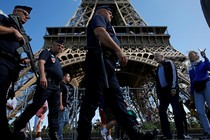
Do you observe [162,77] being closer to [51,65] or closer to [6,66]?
[51,65]

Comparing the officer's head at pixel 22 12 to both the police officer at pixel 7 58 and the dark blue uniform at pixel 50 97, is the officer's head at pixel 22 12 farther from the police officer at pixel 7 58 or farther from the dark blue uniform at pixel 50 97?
the dark blue uniform at pixel 50 97

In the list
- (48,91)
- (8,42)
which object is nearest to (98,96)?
(8,42)

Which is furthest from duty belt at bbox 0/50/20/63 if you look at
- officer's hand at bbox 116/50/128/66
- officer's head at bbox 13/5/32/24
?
officer's hand at bbox 116/50/128/66

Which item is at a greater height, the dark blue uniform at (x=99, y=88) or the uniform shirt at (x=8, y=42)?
the uniform shirt at (x=8, y=42)

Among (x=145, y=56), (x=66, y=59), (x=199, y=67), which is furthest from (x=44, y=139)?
(x=145, y=56)

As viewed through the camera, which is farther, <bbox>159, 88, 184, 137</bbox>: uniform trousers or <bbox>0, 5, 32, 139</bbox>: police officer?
<bbox>159, 88, 184, 137</bbox>: uniform trousers

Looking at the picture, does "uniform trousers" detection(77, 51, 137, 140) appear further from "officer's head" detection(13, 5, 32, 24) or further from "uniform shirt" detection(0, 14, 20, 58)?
"officer's head" detection(13, 5, 32, 24)

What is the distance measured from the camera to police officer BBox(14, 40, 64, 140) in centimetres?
333

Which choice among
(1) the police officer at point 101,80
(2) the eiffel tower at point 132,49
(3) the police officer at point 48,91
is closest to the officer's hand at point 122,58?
(1) the police officer at point 101,80

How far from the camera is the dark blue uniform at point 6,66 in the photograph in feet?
7.28

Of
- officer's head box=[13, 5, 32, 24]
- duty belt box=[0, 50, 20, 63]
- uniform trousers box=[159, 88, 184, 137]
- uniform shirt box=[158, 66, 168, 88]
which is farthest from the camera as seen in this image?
uniform shirt box=[158, 66, 168, 88]

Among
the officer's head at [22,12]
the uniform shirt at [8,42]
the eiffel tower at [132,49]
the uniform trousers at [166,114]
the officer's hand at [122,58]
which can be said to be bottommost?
the uniform trousers at [166,114]

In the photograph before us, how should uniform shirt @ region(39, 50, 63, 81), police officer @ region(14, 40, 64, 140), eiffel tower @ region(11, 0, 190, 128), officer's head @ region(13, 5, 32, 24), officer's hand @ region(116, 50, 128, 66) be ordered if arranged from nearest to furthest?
officer's hand @ region(116, 50, 128, 66) < officer's head @ region(13, 5, 32, 24) < police officer @ region(14, 40, 64, 140) < uniform shirt @ region(39, 50, 63, 81) < eiffel tower @ region(11, 0, 190, 128)

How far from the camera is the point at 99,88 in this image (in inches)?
98.7
